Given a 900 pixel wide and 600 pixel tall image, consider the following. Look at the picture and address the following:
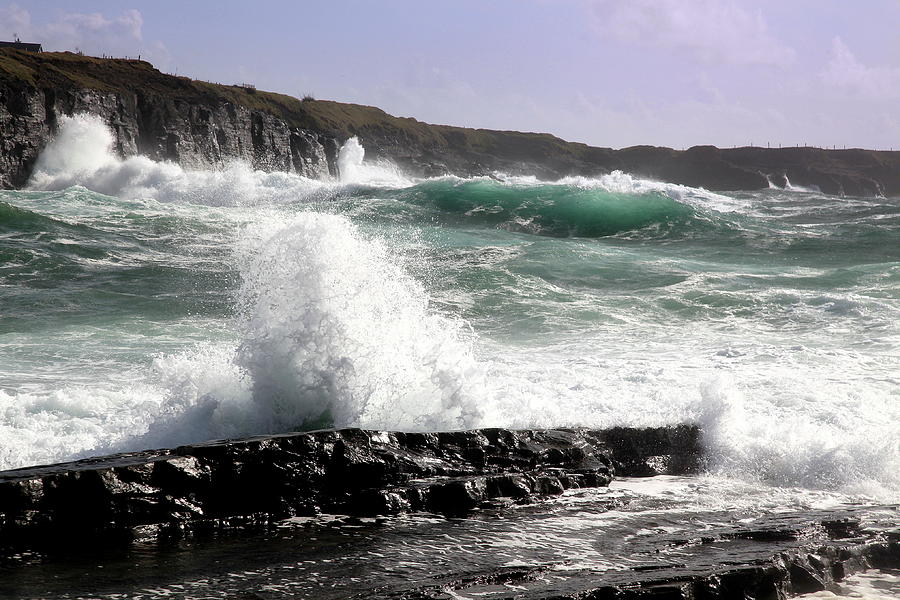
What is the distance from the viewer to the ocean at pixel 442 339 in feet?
19.9

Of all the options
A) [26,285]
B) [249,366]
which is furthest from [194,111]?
[249,366]

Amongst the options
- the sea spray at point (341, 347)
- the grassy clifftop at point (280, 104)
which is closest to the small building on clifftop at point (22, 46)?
the grassy clifftop at point (280, 104)

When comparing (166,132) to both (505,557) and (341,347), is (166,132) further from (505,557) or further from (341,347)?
(505,557)

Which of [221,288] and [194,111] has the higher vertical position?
[194,111]

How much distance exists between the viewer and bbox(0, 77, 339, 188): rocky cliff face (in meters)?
35.9

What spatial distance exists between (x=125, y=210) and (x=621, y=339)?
1583 cm

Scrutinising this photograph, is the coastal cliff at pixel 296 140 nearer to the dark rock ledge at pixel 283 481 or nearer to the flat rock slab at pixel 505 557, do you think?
the dark rock ledge at pixel 283 481

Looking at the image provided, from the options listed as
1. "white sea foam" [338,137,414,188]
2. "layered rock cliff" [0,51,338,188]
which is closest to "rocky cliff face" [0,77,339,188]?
"layered rock cliff" [0,51,338,188]

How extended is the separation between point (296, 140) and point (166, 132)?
33.9 feet

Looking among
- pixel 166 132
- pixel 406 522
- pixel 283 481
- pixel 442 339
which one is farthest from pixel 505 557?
pixel 166 132

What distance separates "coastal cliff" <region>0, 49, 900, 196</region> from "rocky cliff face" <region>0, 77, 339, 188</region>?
0.05m

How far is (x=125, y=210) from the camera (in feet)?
71.2

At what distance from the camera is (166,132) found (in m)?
41.8

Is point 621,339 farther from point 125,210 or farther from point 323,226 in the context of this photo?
point 125,210
